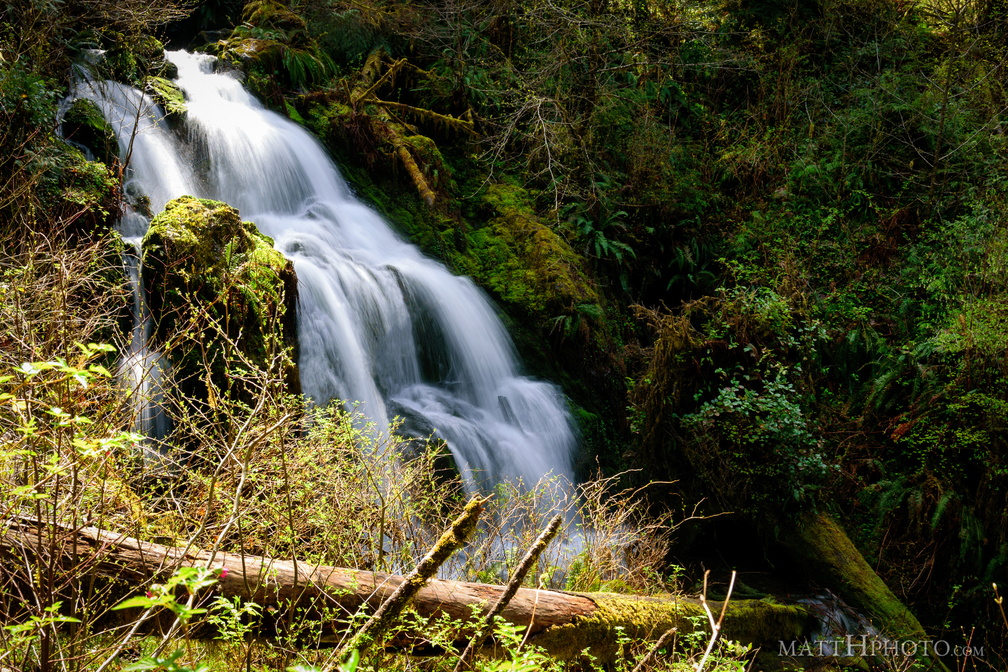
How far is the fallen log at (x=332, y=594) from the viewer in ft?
9.16

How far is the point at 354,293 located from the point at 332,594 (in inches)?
213

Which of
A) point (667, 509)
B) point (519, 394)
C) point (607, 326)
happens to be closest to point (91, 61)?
point (519, 394)

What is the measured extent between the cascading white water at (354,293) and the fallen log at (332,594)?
3.05 meters

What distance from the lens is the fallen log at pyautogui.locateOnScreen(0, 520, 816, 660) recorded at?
2793mm

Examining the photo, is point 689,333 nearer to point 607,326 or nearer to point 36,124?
point 607,326

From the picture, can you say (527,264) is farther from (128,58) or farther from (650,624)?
(650,624)

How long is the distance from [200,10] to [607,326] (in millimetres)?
11076

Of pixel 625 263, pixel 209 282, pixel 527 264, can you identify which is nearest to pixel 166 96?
pixel 209 282

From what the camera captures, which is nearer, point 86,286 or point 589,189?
point 86,286

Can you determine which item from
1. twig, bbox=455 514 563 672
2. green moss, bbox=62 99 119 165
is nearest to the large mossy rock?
green moss, bbox=62 99 119 165

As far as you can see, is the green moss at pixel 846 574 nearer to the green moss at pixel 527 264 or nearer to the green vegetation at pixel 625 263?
the green vegetation at pixel 625 263

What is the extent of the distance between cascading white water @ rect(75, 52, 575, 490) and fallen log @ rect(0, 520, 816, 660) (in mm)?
3050

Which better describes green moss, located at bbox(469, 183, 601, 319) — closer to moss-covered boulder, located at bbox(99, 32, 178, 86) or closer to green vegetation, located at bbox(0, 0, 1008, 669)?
green vegetation, located at bbox(0, 0, 1008, 669)

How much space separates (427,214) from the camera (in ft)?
35.5
